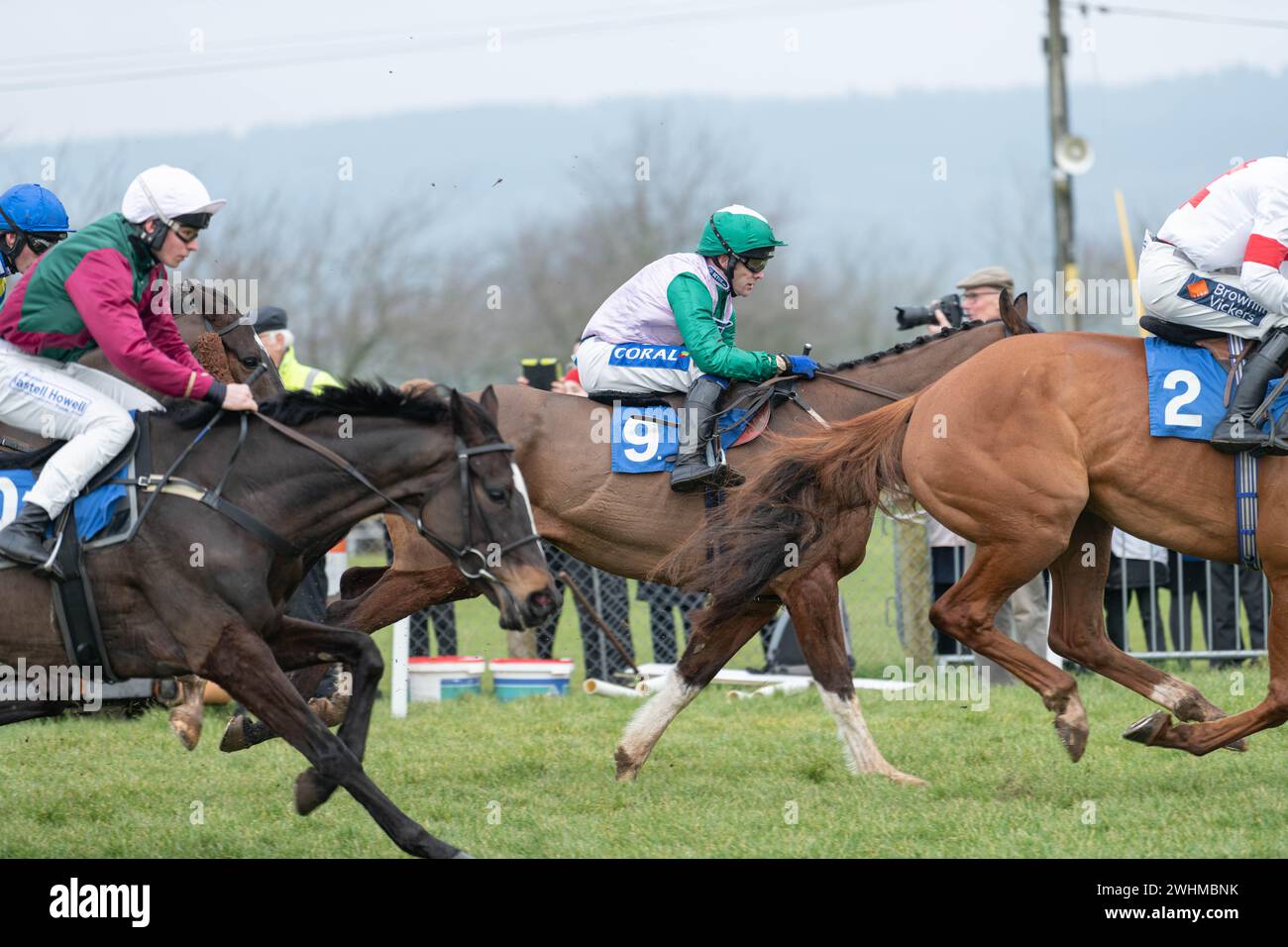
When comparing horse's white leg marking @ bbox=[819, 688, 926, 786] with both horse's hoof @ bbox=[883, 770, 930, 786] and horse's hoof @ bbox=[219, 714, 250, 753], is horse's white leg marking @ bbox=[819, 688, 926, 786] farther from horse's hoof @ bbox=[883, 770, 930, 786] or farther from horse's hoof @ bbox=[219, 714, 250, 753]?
horse's hoof @ bbox=[219, 714, 250, 753]

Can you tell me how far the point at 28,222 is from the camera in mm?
6836

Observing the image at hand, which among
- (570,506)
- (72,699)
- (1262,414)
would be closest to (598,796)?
(570,506)

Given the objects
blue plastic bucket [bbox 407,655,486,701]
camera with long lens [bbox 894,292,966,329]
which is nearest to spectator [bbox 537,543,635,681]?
blue plastic bucket [bbox 407,655,486,701]

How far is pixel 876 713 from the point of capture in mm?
8758

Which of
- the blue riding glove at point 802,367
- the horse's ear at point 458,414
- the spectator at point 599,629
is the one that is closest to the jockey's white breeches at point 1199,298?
the blue riding glove at point 802,367

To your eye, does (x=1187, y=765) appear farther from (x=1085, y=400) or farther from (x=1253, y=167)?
(x=1253, y=167)

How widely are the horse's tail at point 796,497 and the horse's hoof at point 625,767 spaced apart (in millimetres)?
838

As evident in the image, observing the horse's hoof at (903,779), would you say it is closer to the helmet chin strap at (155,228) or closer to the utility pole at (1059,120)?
the helmet chin strap at (155,228)

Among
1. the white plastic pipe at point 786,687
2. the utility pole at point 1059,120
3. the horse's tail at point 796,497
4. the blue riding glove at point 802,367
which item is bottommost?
the white plastic pipe at point 786,687

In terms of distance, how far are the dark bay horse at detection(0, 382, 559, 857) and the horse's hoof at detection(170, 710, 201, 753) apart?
211 cm

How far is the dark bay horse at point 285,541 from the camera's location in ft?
16.1

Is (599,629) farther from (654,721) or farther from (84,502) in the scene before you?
(84,502)

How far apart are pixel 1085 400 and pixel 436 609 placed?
5.70 meters
